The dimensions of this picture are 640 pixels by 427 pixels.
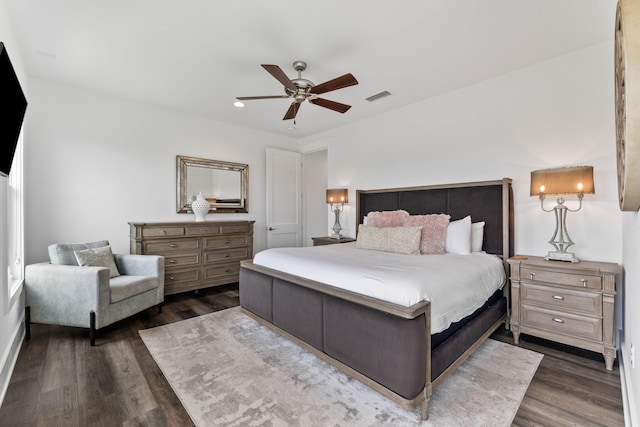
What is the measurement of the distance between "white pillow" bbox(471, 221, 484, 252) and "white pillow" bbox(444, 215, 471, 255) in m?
0.15

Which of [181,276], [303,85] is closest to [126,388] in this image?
[181,276]

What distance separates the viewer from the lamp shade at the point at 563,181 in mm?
2422

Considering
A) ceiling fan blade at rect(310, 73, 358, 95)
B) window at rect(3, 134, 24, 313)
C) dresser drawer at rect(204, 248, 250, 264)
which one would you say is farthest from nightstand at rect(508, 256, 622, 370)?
window at rect(3, 134, 24, 313)

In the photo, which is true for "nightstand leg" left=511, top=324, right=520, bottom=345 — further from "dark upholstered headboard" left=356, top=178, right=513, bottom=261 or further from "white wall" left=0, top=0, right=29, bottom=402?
"white wall" left=0, top=0, right=29, bottom=402

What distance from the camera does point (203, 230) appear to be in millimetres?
4223

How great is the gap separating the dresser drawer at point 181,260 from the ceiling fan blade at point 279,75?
2817 millimetres

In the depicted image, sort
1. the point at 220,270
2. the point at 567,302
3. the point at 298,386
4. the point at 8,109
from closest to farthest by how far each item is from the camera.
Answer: the point at 8,109
the point at 298,386
the point at 567,302
the point at 220,270

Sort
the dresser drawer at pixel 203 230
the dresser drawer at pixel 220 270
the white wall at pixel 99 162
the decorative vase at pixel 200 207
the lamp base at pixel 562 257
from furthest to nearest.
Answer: the decorative vase at pixel 200 207, the dresser drawer at pixel 220 270, the dresser drawer at pixel 203 230, the white wall at pixel 99 162, the lamp base at pixel 562 257

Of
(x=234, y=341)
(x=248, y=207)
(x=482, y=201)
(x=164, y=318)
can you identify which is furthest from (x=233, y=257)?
(x=482, y=201)

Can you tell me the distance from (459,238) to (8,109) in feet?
12.4

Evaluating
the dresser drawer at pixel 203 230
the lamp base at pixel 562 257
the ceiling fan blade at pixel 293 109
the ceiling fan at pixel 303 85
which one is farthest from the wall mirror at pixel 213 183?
the lamp base at pixel 562 257

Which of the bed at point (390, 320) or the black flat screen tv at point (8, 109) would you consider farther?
the bed at point (390, 320)

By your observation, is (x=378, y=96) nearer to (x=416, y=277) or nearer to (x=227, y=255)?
(x=416, y=277)

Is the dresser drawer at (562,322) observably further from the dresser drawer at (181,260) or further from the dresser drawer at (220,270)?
the dresser drawer at (181,260)
